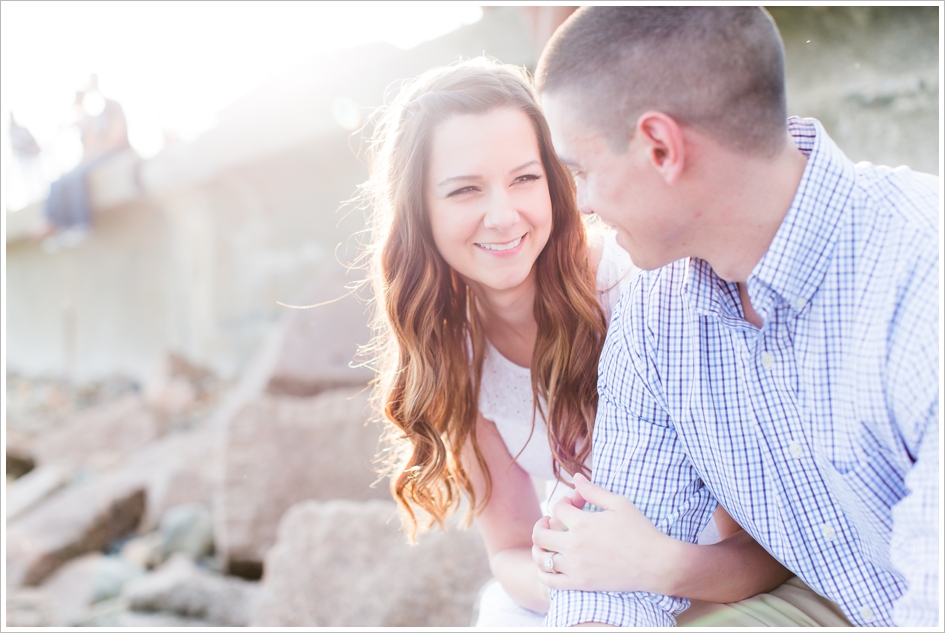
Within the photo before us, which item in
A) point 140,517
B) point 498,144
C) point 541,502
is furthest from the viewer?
point 140,517

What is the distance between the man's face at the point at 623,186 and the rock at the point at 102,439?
5888 millimetres

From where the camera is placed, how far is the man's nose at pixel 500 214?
6.41 ft

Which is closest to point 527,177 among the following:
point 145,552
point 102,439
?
point 145,552

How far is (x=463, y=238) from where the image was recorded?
2.04 m

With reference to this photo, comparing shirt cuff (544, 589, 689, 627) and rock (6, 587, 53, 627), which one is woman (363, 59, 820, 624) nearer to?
shirt cuff (544, 589, 689, 627)

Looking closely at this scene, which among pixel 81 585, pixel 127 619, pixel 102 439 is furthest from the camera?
pixel 102 439

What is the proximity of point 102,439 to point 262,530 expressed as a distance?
11.2 feet

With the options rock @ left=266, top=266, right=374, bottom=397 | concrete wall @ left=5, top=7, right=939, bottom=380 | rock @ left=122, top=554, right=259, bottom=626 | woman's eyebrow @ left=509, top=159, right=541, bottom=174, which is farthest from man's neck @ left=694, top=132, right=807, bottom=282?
rock @ left=266, top=266, right=374, bottom=397

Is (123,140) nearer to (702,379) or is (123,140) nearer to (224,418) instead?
(224,418)

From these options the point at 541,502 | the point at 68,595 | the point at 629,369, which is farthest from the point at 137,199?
the point at 629,369

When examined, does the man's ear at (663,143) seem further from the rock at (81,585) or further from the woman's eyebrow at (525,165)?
the rock at (81,585)

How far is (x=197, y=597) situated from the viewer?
11.0 ft

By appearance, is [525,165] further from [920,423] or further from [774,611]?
[774,611]

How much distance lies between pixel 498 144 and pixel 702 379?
0.85m
